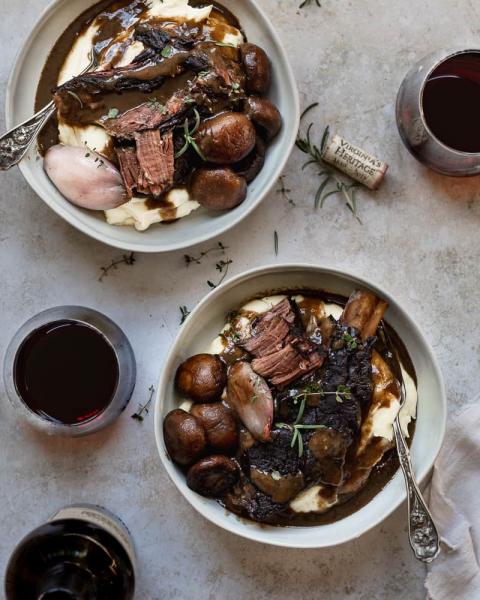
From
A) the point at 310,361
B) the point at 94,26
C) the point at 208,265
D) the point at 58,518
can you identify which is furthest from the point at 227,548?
the point at 94,26

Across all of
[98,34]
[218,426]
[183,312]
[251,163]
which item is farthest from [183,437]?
[98,34]

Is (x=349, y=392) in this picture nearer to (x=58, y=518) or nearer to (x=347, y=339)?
(x=347, y=339)

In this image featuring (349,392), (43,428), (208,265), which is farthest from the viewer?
(208,265)

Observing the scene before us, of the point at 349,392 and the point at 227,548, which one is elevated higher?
the point at 349,392

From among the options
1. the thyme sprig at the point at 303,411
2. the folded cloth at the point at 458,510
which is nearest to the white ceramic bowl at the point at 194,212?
the thyme sprig at the point at 303,411

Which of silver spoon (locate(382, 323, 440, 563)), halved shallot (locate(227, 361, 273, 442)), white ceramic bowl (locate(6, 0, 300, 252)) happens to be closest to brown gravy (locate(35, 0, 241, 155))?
white ceramic bowl (locate(6, 0, 300, 252))

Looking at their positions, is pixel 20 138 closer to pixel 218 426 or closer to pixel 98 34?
pixel 98 34

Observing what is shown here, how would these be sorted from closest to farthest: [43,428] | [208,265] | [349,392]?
[349,392]
[43,428]
[208,265]
